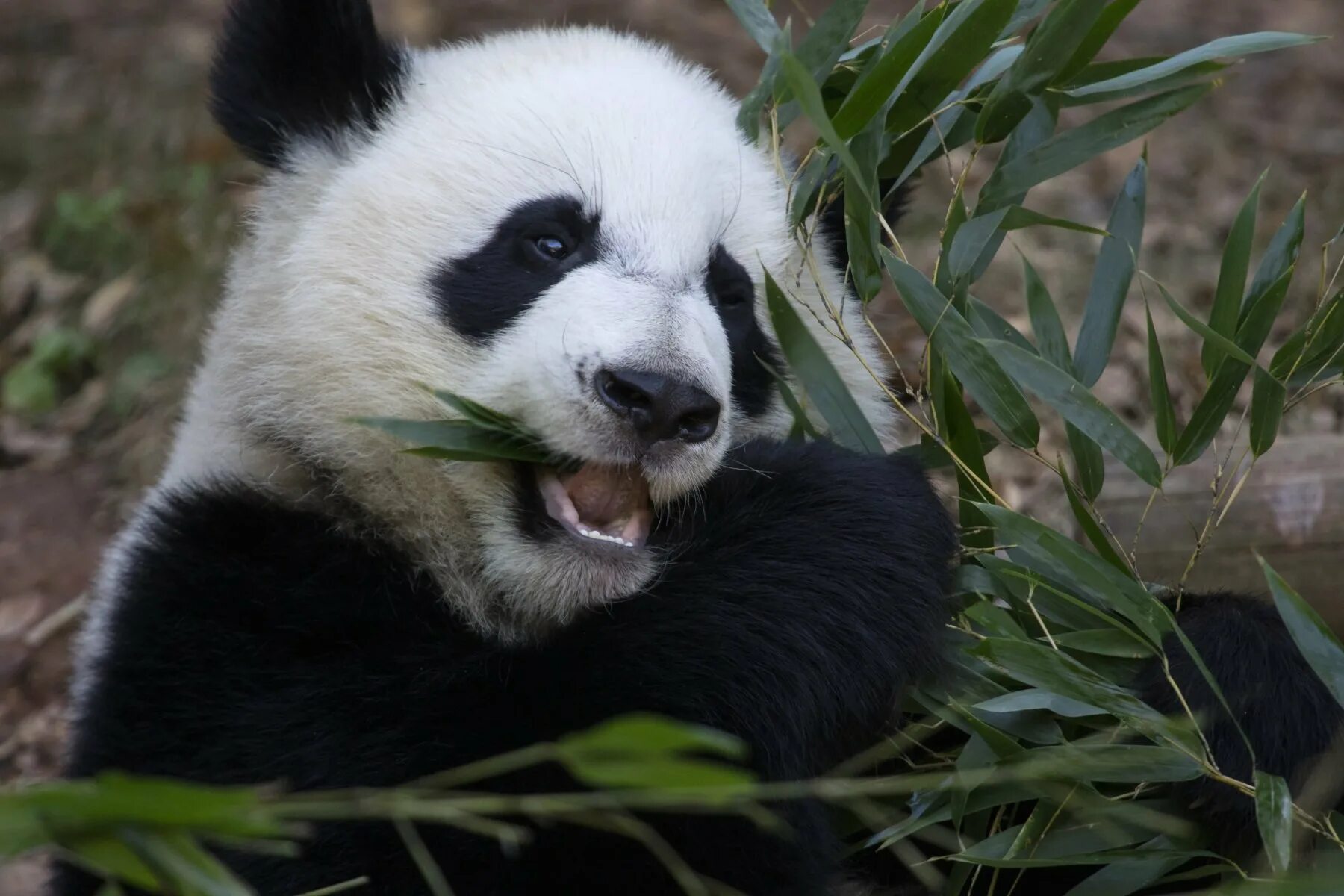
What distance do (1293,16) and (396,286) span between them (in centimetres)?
646

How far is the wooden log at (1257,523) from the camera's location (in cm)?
339

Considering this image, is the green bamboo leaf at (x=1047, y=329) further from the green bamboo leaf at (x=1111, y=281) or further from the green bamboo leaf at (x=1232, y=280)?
the green bamboo leaf at (x=1232, y=280)

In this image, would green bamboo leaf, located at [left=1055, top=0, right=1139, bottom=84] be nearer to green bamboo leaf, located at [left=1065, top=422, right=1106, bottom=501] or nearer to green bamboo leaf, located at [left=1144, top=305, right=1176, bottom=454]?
green bamboo leaf, located at [left=1144, top=305, right=1176, bottom=454]

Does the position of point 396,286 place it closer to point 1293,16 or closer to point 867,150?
point 867,150

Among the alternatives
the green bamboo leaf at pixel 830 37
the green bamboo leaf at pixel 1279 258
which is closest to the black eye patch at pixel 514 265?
the green bamboo leaf at pixel 830 37

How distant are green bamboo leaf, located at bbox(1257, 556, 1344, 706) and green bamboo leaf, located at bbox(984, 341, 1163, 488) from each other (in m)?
0.32

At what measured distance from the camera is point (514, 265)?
2830 millimetres

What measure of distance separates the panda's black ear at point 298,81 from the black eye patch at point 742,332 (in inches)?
32.5

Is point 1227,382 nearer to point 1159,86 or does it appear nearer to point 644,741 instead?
point 1159,86

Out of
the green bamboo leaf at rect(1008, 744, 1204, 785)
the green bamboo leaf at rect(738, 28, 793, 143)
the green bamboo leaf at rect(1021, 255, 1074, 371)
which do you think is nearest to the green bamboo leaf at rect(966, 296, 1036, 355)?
the green bamboo leaf at rect(1021, 255, 1074, 371)

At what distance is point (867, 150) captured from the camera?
115 inches

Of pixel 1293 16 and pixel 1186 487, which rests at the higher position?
pixel 1293 16

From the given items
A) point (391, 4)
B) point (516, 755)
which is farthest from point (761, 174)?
point (391, 4)

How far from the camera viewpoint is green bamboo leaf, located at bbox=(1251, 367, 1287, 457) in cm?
263
